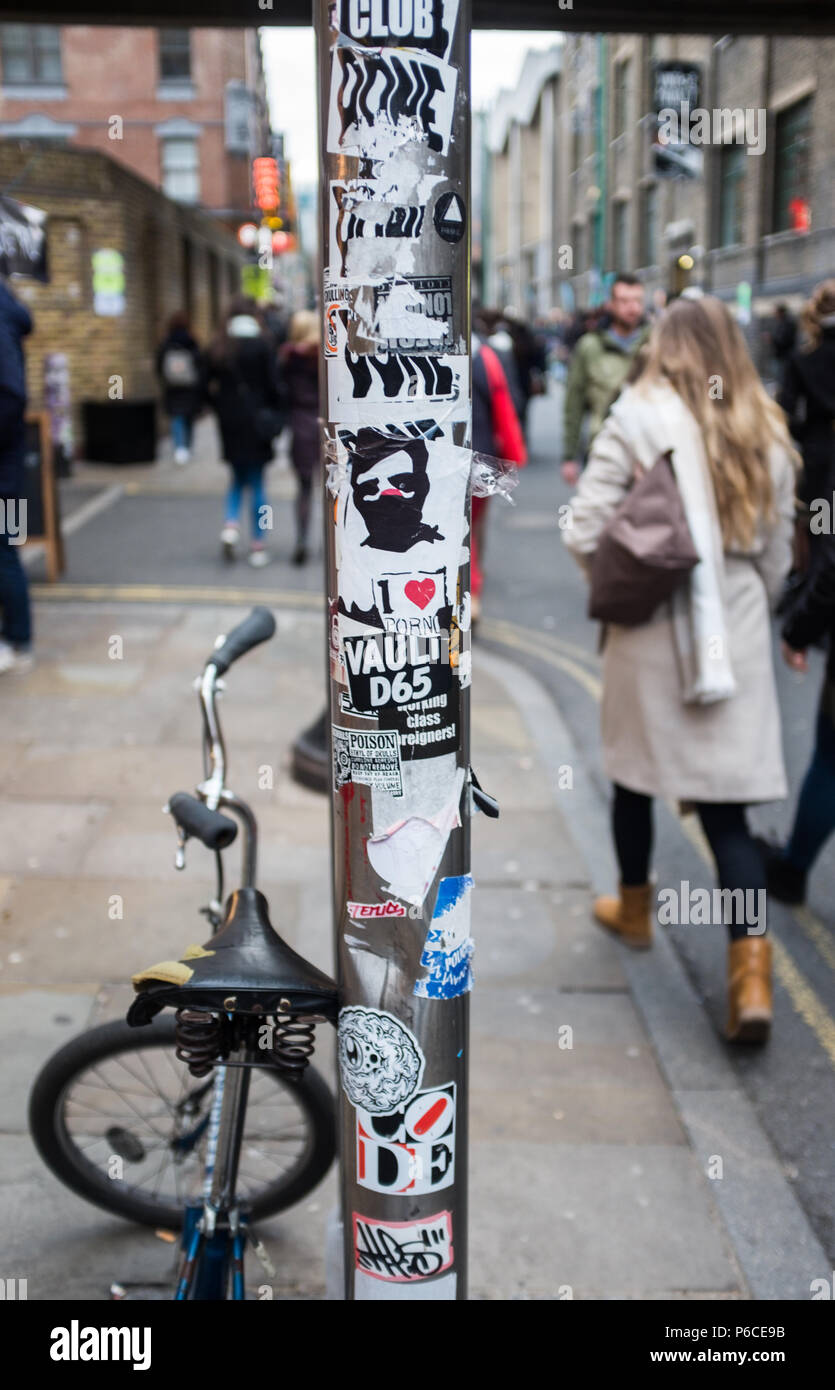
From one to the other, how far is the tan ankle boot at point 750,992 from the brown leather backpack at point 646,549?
0.98 metres

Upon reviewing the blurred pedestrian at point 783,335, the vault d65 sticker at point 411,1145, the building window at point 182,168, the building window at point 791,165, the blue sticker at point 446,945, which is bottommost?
the vault d65 sticker at point 411,1145

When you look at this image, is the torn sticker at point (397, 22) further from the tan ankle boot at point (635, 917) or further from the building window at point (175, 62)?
the building window at point (175, 62)

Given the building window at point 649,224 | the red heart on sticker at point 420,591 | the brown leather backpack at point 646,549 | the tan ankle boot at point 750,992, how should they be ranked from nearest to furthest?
the red heart on sticker at point 420,591, the brown leather backpack at point 646,549, the tan ankle boot at point 750,992, the building window at point 649,224

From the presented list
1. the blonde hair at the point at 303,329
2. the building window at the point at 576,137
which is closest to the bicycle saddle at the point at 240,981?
the blonde hair at the point at 303,329

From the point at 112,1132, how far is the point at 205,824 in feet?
3.97

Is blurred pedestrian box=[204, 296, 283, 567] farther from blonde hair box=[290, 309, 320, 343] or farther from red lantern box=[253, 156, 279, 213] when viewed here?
red lantern box=[253, 156, 279, 213]

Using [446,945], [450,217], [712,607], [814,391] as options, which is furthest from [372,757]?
[814,391]

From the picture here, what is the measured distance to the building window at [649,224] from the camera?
3281cm

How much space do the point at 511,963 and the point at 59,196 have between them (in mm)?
14423

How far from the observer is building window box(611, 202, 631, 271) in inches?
1422

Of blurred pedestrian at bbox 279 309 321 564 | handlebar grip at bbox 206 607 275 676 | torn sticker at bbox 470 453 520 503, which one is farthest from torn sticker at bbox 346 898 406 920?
blurred pedestrian at bbox 279 309 321 564

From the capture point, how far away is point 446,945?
1.78 metres

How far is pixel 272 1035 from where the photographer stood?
6.61 ft

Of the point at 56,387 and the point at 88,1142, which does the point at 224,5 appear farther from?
the point at 56,387
